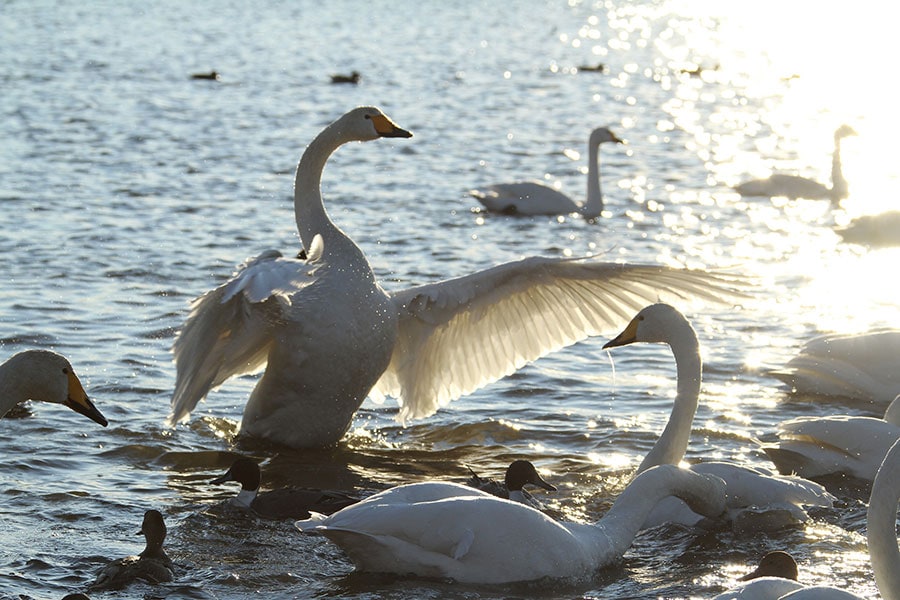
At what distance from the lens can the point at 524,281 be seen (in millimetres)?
9273

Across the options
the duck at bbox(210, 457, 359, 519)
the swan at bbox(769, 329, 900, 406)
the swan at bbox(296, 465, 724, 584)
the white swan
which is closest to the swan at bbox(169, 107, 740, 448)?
the duck at bbox(210, 457, 359, 519)

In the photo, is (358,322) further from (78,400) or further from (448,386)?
(78,400)

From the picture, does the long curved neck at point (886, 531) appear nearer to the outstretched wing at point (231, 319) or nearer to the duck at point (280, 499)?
the duck at point (280, 499)

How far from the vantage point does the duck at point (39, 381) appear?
6617 millimetres

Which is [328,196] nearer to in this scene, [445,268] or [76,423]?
[445,268]

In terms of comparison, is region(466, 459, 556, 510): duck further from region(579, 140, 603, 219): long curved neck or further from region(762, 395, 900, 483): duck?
region(579, 140, 603, 219): long curved neck

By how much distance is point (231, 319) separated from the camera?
8.25m

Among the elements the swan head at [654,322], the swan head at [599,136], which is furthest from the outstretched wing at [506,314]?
the swan head at [599,136]

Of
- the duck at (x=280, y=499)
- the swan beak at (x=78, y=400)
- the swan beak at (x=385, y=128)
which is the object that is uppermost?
the swan beak at (x=385, y=128)

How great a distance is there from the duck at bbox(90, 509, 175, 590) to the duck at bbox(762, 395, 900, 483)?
3.44m

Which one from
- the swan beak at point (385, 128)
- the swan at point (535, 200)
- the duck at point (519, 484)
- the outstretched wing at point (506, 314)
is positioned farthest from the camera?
the swan at point (535, 200)

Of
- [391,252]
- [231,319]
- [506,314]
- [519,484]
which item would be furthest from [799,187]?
[231,319]

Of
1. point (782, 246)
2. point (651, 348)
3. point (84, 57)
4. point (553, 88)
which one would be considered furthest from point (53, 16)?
point (651, 348)

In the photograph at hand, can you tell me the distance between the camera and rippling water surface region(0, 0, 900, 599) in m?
7.45
